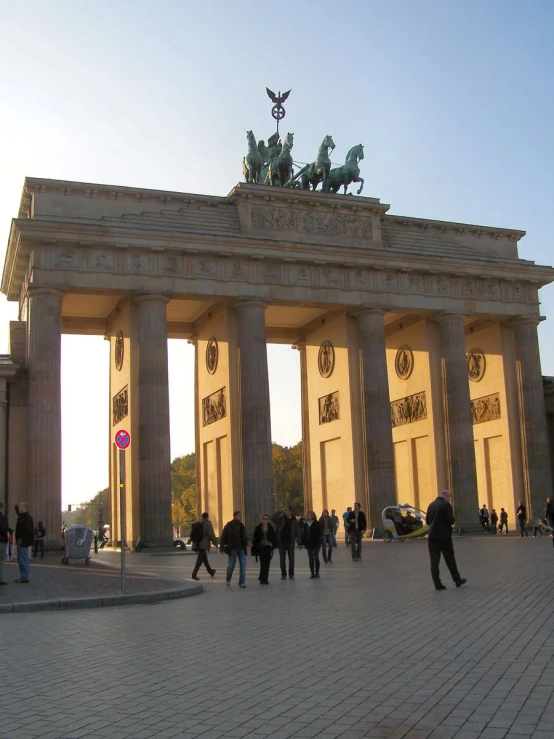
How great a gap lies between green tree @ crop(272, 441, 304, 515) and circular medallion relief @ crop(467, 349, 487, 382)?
4817 cm

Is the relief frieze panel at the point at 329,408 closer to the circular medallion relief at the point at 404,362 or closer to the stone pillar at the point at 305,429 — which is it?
the stone pillar at the point at 305,429

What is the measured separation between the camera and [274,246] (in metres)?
42.7

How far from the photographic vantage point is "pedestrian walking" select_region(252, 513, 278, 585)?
19422 millimetres

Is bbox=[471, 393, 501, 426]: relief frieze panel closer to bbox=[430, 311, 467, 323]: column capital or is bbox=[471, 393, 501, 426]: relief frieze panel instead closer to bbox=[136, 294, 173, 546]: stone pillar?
bbox=[430, 311, 467, 323]: column capital

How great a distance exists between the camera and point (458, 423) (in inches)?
1795

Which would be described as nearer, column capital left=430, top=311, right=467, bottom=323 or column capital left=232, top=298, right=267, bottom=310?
column capital left=232, top=298, right=267, bottom=310

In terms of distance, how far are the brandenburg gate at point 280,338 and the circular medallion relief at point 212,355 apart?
0.15 metres

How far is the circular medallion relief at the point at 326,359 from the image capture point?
4806 centimetres

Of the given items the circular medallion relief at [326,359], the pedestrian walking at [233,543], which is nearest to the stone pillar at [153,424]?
the circular medallion relief at [326,359]

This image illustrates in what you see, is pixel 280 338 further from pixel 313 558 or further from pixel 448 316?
pixel 313 558

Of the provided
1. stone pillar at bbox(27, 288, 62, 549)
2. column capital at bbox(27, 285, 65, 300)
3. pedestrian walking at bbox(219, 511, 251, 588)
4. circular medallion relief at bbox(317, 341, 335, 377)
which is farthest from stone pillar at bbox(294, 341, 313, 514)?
pedestrian walking at bbox(219, 511, 251, 588)

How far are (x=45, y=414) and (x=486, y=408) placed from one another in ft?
85.4

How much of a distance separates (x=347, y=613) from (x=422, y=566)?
32.9ft

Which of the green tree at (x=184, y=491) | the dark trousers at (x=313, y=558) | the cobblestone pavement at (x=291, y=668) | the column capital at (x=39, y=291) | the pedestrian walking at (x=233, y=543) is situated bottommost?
the cobblestone pavement at (x=291, y=668)
